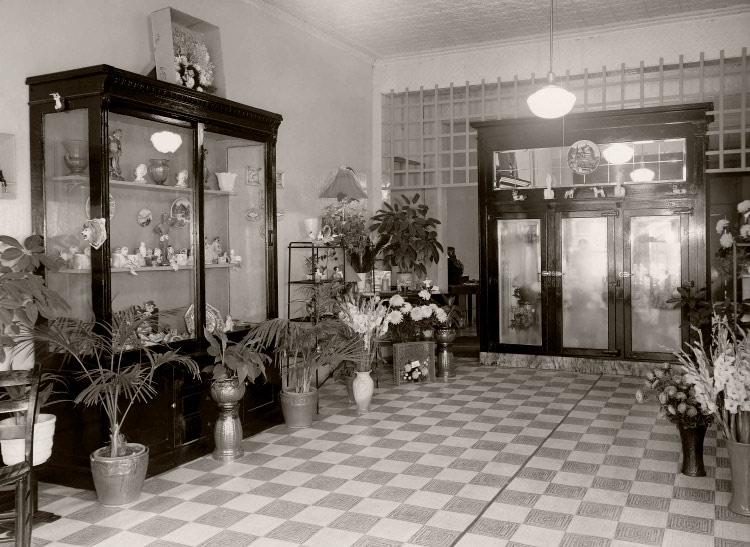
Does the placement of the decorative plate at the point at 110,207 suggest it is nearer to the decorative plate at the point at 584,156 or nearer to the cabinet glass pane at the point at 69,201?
the cabinet glass pane at the point at 69,201

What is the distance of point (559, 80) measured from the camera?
343 inches

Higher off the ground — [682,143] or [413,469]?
[682,143]

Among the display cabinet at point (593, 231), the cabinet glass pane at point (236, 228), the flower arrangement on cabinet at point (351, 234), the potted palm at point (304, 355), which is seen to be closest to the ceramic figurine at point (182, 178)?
the cabinet glass pane at point (236, 228)

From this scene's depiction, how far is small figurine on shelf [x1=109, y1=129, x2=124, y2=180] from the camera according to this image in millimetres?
4652

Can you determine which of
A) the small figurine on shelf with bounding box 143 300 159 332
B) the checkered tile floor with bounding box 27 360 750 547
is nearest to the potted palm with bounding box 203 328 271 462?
the checkered tile floor with bounding box 27 360 750 547

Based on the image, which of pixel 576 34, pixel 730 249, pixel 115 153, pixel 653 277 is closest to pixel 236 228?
pixel 115 153

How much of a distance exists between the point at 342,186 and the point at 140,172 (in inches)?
110

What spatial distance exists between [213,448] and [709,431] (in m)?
3.92

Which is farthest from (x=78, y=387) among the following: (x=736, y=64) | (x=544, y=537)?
(x=736, y=64)

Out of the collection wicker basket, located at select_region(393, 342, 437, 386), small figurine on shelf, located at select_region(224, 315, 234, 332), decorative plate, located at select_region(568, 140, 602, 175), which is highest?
decorative plate, located at select_region(568, 140, 602, 175)

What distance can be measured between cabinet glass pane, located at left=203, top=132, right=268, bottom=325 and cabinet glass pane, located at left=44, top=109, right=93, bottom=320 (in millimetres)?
1048

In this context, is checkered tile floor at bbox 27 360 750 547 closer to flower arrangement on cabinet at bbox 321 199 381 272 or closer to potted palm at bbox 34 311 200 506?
potted palm at bbox 34 311 200 506

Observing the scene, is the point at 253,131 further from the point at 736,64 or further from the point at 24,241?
the point at 736,64

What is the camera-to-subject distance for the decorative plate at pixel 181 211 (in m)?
5.23
